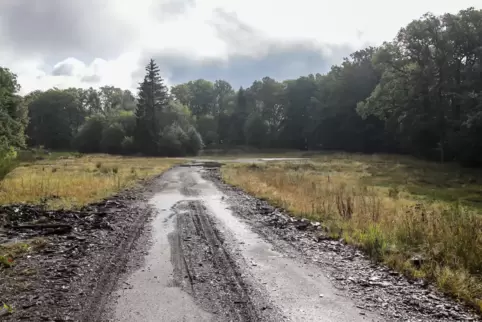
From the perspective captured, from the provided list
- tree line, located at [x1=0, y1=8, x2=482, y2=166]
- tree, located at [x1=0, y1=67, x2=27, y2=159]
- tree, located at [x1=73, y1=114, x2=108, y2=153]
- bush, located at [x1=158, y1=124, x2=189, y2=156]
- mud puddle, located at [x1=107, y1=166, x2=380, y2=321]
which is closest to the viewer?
mud puddle, located at [x1=107, y1=166, x2=380, y2=321]

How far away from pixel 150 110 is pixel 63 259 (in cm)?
7730

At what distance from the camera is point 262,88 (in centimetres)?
10700

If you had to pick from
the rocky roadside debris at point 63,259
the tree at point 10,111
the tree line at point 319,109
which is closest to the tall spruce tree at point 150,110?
the tree line at point 319,109

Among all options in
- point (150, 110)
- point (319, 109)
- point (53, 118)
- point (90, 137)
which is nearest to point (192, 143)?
point (150, 110)

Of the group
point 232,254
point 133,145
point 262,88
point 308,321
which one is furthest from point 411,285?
point 262,88

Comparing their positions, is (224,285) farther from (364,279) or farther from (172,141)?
(172,141)

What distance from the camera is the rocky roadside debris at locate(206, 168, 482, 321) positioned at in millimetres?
5133

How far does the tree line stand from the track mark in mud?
34028 mm

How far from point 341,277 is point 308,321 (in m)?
1.93

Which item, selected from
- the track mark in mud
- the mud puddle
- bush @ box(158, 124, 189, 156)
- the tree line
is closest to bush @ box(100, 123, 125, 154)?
the tree line

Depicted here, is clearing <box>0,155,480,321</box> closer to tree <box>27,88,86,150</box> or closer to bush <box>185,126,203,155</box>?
bush <box>185,126,203,155</box>

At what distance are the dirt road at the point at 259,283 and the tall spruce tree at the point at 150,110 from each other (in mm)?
69282

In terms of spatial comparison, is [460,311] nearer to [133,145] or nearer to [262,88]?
[133,145]

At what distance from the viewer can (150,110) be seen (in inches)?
3223
